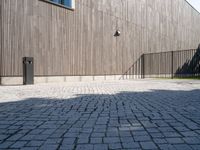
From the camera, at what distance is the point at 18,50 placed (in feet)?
34.5

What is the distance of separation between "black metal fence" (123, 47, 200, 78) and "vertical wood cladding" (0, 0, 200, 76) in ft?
2.35

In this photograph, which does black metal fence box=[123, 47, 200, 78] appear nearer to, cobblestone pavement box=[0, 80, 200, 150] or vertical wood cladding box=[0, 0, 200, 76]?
Result: vertical wood cladding box=[0, 0, 200, 76]

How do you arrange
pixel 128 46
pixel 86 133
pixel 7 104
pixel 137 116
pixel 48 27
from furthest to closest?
1. pixel 128 46
2. pixel 48 27
3. pixel 7 104
4. pixel 137 116
5. pixel 86 133

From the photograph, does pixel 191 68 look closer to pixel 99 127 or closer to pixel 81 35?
pixel 81 35

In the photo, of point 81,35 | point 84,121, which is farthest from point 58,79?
point 84,121

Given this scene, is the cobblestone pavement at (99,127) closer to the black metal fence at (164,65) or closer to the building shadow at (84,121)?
the building shadow at (84,121)

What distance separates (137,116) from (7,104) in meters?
2.86

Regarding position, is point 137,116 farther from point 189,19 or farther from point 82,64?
point 189,19

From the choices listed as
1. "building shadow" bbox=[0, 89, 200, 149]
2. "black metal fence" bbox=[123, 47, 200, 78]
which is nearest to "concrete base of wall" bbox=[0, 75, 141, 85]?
"black metal fence" bbox=[123, 47, 200, 78]

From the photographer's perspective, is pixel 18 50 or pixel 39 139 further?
pixel 18 50

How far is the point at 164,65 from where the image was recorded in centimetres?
2120

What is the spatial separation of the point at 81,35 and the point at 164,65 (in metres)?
10.1

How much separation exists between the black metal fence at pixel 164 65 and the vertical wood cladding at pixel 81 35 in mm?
717

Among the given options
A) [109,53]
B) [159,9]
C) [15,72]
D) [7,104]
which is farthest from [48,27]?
[159,9]
